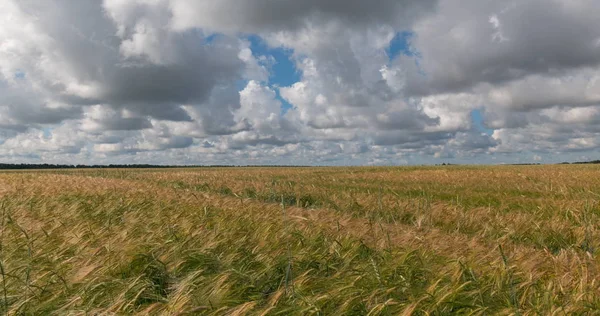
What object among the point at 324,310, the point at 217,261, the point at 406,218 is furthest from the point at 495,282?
the point at 406,218

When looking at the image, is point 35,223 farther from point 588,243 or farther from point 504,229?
point 588,243

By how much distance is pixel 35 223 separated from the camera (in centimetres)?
521

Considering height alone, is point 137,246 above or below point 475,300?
above

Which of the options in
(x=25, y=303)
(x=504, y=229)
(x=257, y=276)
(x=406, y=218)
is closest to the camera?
(x=25, y=303)

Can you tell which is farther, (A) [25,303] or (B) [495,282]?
(B) [495,282]

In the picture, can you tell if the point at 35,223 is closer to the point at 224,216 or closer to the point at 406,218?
the point at 224,216

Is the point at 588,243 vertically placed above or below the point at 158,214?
below

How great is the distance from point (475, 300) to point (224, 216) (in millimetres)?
3670

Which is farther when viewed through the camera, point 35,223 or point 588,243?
point 588,243

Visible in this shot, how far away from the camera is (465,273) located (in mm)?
3377

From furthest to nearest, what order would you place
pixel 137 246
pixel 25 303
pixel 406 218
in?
pixel 406 218
pixel 137 246
pixel 25 303

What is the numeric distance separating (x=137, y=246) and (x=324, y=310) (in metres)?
1.97

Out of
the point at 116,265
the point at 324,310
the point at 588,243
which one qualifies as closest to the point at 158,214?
the point at 116,265

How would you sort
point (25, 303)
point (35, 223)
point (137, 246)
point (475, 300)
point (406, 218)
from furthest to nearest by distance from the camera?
point (406, 218) → point (35, 223) → point (137, 246) → point (475, 300) → point (25, 303)
